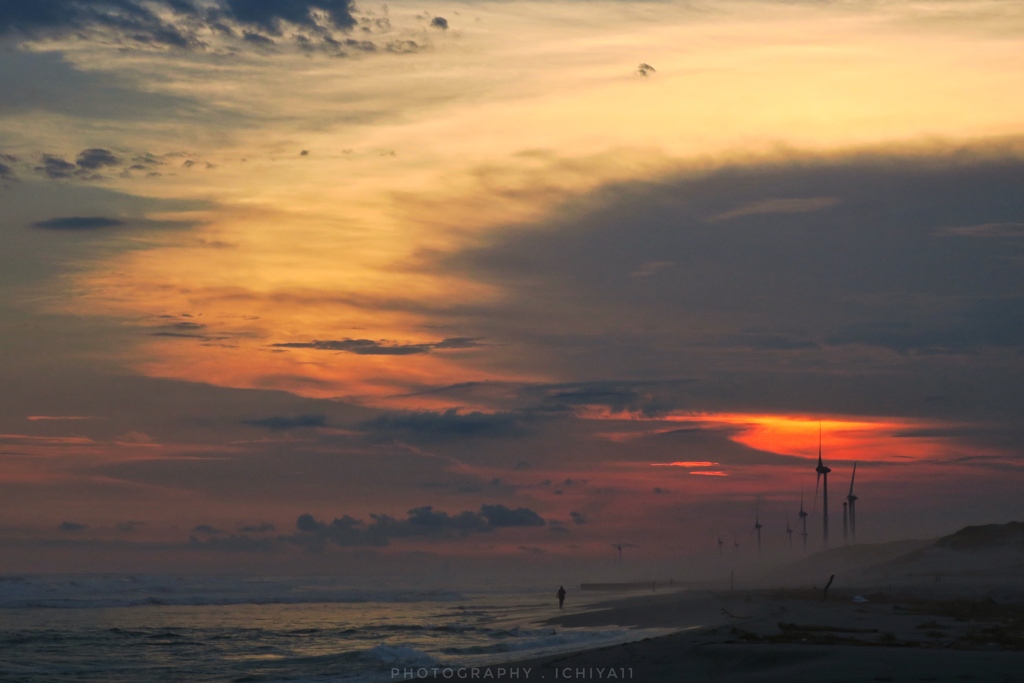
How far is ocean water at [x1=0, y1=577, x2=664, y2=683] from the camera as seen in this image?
146 feet

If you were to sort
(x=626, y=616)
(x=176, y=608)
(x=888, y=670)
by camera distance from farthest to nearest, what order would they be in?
(x=176, y=608), (x=626, y=616), (x=888, y=670)

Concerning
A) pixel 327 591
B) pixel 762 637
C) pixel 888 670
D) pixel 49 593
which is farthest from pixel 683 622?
pixel 327 591

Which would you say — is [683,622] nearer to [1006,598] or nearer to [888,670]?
[1006,598]

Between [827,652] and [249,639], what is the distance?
4447 centimetres

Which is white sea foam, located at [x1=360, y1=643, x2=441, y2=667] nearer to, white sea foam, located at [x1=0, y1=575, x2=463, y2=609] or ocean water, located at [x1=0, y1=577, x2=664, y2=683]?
ocean water, located at [x1=0, y1=577, x2=664, y2=683]

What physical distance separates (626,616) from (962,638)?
41055mm

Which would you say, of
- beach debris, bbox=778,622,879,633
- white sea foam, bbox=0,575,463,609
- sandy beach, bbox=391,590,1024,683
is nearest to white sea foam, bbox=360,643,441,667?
sandy beach, bbox=391,590,1024,683

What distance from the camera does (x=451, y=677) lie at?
35.8 metres

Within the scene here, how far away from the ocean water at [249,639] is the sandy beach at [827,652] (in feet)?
32.4

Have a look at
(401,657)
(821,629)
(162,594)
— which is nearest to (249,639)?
(401,657)

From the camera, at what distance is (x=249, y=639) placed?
6150 cm

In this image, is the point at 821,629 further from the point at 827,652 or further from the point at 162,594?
the point at 162,594

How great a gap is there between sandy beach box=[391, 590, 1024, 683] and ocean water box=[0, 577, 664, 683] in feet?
32.4

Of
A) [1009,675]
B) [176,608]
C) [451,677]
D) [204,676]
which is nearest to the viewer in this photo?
[1009,675]
